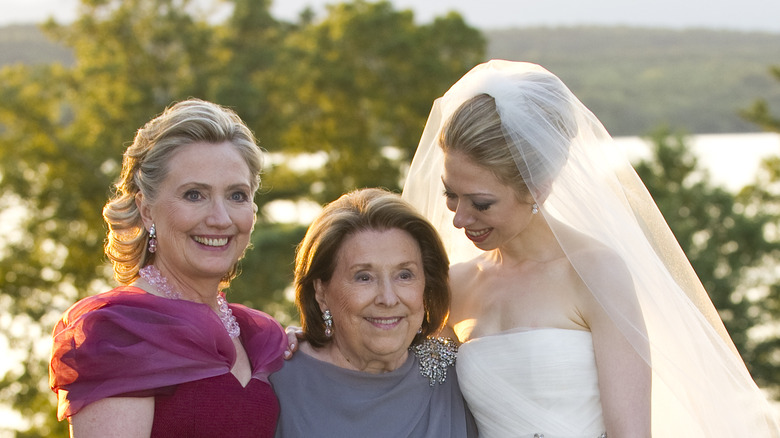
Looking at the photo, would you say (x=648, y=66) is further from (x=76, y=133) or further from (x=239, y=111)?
(x=76, y=133)

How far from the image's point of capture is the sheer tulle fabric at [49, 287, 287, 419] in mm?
3174

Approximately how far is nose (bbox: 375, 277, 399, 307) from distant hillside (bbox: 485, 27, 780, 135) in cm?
2420

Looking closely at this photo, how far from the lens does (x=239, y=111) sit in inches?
674

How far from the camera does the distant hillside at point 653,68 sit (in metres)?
29.2

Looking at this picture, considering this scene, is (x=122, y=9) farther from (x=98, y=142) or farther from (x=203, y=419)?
(x=203, y=419)

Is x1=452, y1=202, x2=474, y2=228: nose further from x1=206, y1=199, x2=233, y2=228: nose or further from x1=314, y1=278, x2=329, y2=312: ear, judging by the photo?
x1=206, y1=199, x2=233, y2=228: nose

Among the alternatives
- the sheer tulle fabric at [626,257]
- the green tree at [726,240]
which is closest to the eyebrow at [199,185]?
the sheer tulle fabric at [626,257]

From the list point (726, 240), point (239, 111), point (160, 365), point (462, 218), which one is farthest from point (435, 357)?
point (726, 240)

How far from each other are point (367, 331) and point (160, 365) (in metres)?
0.85

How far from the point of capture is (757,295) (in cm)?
2084

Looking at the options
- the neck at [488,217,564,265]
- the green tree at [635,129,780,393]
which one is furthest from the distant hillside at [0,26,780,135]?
the neck at [488,217,564,265]

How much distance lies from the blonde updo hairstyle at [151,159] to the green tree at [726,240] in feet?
53.2

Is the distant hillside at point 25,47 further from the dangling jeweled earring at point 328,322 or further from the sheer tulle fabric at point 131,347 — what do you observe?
the sheer tulle fabric at point 131,347

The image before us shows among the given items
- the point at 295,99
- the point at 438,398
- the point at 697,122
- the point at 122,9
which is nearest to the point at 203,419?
the point at 438,398
